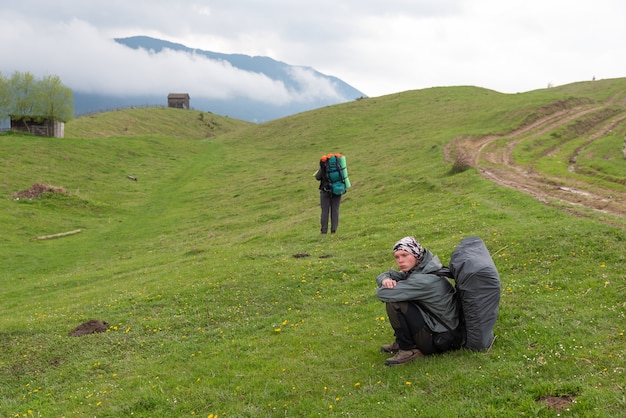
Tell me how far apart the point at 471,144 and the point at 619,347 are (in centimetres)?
4297

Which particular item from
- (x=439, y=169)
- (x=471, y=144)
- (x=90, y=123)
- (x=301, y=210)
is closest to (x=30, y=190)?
(x=301, y=210)

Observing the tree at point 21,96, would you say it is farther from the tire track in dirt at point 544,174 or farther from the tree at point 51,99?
the tire track in dirt at point 544,174

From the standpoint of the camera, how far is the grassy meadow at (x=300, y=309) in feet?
27.0

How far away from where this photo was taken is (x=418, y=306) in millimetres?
8781

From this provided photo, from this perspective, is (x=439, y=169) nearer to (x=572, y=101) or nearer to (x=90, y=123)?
(x=572, y=101)

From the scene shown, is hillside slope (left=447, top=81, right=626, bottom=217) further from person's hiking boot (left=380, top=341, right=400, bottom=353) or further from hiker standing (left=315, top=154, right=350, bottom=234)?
person's hiking boot (left=380, top=341, right=400, bottom=353)

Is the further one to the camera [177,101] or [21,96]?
[177,101]

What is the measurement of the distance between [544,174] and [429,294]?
2859 centimetres

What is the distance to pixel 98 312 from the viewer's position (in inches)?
631

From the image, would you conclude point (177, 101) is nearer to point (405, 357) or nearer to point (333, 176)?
point (333, 176)

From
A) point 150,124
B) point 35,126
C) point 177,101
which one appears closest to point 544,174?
point 35,126

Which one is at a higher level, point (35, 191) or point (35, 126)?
point (35, 126)

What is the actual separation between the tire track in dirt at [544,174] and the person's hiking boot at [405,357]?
14.2m

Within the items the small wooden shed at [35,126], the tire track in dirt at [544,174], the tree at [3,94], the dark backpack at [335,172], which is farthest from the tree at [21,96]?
the dark backpack at [335,172]
